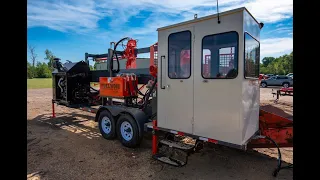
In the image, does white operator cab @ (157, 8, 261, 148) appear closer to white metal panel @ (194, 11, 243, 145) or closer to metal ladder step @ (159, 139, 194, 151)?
white metal panel @ (194, 11, 243, 145)

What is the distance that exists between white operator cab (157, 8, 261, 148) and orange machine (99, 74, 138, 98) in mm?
1654

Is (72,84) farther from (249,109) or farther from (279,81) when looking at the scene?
(279,81)

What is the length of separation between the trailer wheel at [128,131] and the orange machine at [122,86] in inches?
29.6

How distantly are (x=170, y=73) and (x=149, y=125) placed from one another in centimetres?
140

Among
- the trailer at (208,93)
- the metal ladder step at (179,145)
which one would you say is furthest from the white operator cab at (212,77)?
the metal ladder step at (179,145)

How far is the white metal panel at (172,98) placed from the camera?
4264mm

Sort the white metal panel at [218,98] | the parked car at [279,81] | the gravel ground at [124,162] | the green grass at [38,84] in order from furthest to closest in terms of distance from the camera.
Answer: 1. the green grass at [38,84]
2. the parked car at [279,81]
3. the gravel ground at [124,162]
4. the white metal panel at [218,98]

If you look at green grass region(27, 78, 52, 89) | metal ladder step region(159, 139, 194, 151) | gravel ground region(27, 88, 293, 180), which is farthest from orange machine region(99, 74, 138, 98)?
green grass region(27, 78, 52, 89)

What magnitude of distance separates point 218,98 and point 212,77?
388mm

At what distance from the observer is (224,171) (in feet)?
14.2

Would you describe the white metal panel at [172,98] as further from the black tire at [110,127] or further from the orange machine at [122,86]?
the black tire at [110,127]
